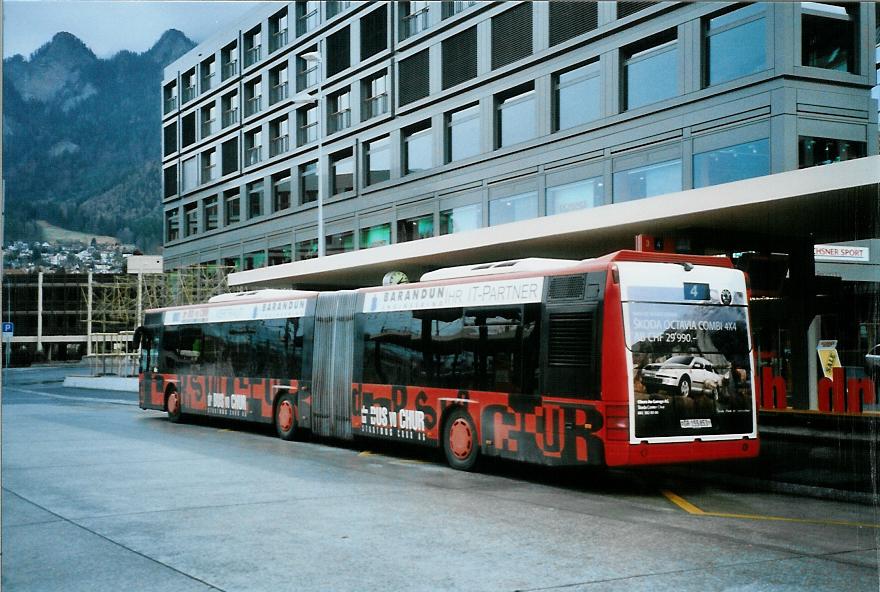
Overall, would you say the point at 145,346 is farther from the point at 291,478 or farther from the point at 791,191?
the point at 791,191

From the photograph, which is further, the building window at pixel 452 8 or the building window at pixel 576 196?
the building window at pixel 452 8

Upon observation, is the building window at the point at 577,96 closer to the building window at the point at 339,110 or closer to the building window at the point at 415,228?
the building window at the point at 415,228

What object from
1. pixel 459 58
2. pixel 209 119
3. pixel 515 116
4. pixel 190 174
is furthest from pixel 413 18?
pixel 190 174

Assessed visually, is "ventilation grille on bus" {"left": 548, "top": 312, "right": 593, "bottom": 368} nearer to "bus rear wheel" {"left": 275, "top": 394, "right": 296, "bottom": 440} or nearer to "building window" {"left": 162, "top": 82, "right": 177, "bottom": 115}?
"building window" {"left": 162, "top": 82, "right": 177, "bottom": 115}

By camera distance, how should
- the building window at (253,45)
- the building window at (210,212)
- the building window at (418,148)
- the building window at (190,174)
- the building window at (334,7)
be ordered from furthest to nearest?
the building window at (210,212) < the building window at (190,174) < the building window at (253,45) < the building window at (334,7) < the building window at (418,148)

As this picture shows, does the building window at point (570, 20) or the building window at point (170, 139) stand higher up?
the building window at point (570, 20)

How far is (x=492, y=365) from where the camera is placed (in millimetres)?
14188

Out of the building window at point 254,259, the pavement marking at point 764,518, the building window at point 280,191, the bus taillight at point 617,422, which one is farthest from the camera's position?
the building window at point 254,259

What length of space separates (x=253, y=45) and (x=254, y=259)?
1308 cm

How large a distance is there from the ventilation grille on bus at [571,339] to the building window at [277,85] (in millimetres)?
32795

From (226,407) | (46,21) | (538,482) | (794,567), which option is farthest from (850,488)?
(226,407)

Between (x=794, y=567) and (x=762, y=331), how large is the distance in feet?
66.7

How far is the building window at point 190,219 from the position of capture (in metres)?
53.5

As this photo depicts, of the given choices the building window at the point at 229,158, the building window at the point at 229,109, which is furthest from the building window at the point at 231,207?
the building window at the point at 229,109
